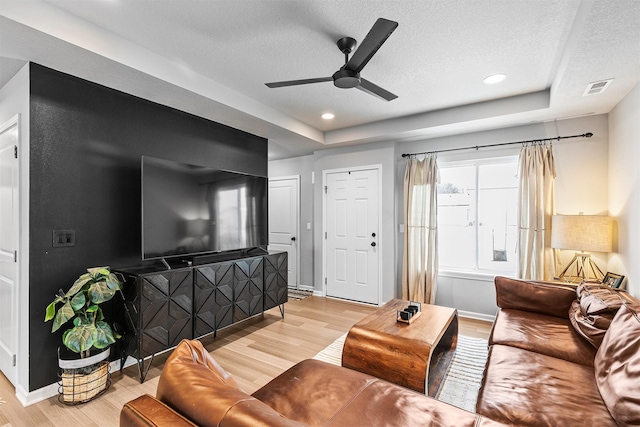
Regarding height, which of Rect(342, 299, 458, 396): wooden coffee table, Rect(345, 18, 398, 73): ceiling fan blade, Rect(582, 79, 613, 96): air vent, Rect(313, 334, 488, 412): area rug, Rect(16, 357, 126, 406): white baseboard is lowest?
Rect(313, 334, 488, 412): area rug

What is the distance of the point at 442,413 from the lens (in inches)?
52.6

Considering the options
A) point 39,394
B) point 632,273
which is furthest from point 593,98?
point 39,394

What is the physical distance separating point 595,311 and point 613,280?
3.94ft

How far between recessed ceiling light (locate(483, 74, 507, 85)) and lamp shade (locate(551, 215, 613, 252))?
1.50 metres

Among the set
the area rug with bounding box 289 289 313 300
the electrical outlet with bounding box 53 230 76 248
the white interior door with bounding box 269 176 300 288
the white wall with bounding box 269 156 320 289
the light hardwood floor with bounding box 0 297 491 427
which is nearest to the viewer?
the light hardwood floor with bounding box 0 297 491 427

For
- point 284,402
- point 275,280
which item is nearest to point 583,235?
point 284,402

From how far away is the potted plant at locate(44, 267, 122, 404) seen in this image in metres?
2.12

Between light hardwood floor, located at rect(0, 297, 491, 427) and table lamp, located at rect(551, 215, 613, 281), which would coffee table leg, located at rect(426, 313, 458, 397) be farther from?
table lamp, located at rect(551, 215, 613, 281)

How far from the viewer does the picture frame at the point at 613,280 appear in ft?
8.93

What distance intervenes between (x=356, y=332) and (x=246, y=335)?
1.63m

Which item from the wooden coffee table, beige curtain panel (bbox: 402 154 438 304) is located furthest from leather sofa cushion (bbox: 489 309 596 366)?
beige curtain panel (bbox: 402 154 438 304)

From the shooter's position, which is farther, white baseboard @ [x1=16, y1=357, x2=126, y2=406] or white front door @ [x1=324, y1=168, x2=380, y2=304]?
white front door @ [x1=324, y1=168, x2=380, y2=304]

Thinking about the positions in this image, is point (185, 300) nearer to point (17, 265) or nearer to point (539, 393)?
point (17, 265)

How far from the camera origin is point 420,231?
4.28 metres
